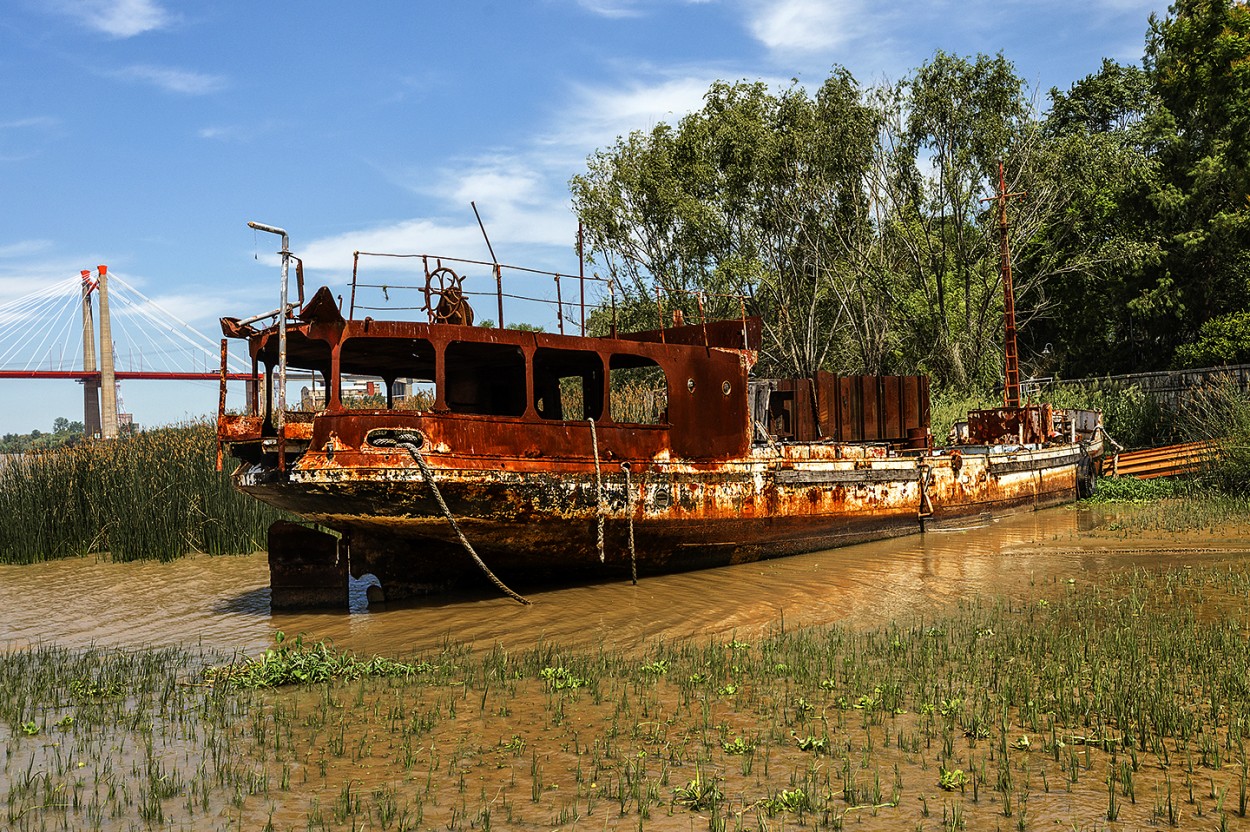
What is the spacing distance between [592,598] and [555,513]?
1094 mm

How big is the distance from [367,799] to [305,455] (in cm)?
583

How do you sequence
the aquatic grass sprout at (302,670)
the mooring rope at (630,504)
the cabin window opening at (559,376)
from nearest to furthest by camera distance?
the aquatic grass sprout at (302,670) → the mooring rope at (630,504) → the cabin window opening at (559,376)

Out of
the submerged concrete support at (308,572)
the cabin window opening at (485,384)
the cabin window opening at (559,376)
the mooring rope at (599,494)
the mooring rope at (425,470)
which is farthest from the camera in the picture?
the cabin window opening at (485,384)

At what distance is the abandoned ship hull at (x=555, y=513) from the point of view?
33.6 feet

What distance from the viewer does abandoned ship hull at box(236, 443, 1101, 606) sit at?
1023cm

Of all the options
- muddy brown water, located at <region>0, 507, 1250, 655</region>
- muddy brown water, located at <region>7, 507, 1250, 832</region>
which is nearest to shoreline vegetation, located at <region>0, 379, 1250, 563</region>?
muddy brown water, located at <region>0, 507, 1250, 655</region>

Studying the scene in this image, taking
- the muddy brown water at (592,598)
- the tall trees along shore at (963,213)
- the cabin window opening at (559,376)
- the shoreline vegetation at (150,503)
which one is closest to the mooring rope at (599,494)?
the muddy brown water at (592,598)

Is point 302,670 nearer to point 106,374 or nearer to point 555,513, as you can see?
point 555,513

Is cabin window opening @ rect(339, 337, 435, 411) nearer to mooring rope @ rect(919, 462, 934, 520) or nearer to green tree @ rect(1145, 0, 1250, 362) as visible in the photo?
mooring rope @ rect(919, 462, 934, 520)

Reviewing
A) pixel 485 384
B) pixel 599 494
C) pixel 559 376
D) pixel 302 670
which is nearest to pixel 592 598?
pixel 599 494

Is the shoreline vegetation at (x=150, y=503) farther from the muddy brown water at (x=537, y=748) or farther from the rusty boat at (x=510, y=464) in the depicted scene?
the muddy brown water at (x=537, y=748)

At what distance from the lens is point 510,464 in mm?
10766

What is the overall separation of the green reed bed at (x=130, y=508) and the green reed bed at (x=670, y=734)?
682 centimetres

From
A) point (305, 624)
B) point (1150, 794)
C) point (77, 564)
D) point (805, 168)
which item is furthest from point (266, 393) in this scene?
point (805, 168)
